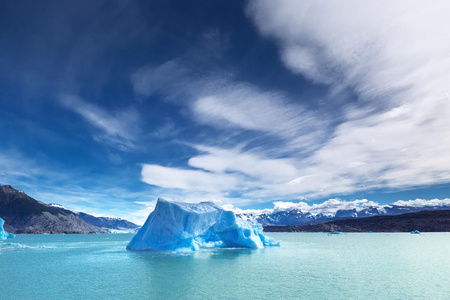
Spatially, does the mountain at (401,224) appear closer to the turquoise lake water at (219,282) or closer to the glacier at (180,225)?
the glacier at (180,225)

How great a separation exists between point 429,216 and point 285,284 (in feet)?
634

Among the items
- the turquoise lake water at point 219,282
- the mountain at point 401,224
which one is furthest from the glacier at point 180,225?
the mountain at point 401,224

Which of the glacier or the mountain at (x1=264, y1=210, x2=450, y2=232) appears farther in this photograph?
the mountain at (x1=264, y1=210, x2=450, y2=232)

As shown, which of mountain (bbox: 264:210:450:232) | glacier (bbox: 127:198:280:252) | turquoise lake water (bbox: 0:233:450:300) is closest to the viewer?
turquoise lake water (bbox: 0:233:450:300)

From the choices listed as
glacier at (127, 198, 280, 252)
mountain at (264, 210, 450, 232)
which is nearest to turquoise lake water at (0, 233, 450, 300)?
glacier at (127, 198, 280, 252)

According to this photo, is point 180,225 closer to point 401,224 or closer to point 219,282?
point 219,282

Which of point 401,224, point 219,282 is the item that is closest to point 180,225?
point 219,282

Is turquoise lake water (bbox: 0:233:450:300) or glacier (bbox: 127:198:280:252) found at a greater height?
glacier (bbox: 127:198:280:252)

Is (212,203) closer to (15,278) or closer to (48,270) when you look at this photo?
(48,270)

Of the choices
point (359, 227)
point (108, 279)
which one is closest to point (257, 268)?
point (108, 279)

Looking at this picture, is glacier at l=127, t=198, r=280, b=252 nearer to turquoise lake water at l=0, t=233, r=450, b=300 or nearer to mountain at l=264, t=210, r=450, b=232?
turquoise lake water at l=0, t=233, r=450, b=300

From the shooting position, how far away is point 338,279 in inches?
727

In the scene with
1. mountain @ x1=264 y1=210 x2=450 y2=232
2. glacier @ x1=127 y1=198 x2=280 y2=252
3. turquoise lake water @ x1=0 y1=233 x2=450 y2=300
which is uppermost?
mountain @ x1=264 y1=210 x2=450 y2=232

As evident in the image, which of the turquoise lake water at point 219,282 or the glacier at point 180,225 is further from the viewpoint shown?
the glacier at point 180,225
